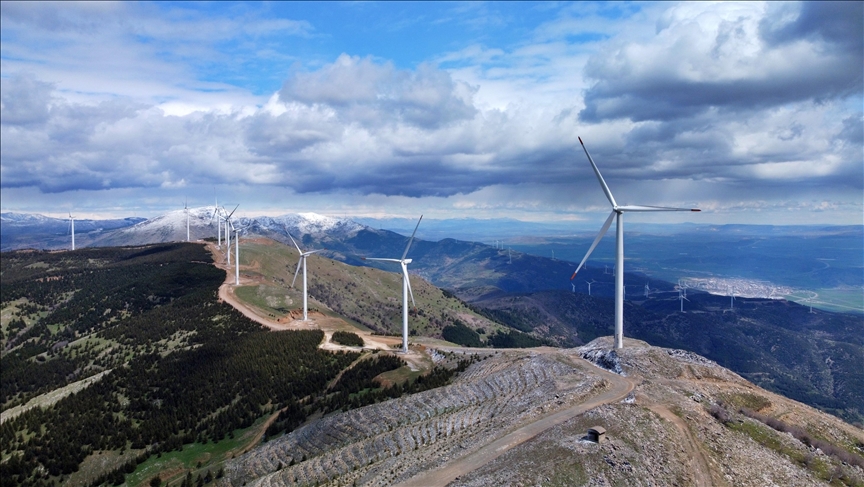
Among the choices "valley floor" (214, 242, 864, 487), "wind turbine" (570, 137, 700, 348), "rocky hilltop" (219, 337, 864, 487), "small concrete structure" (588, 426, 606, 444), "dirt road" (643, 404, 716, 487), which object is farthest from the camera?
"wind turbine" (570, 137, 700, 348)

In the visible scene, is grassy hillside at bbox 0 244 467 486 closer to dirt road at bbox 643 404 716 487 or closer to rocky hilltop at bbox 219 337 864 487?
rocky hilltop at bbox 219 337 864 487

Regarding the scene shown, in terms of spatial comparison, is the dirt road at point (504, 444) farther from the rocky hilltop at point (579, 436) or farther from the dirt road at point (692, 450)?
the dirt road at point (692, 450)

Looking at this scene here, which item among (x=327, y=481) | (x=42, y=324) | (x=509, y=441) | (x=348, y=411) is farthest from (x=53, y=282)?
(x=509, y=441)

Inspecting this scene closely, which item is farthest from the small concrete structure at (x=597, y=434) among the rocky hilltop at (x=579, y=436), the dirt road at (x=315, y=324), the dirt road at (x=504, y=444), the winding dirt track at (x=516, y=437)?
the dirt road at (x=315, y=324)

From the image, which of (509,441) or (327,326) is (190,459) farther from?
(327,326)

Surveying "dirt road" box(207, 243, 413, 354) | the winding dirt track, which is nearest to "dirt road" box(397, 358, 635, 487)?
the winding dirt track
